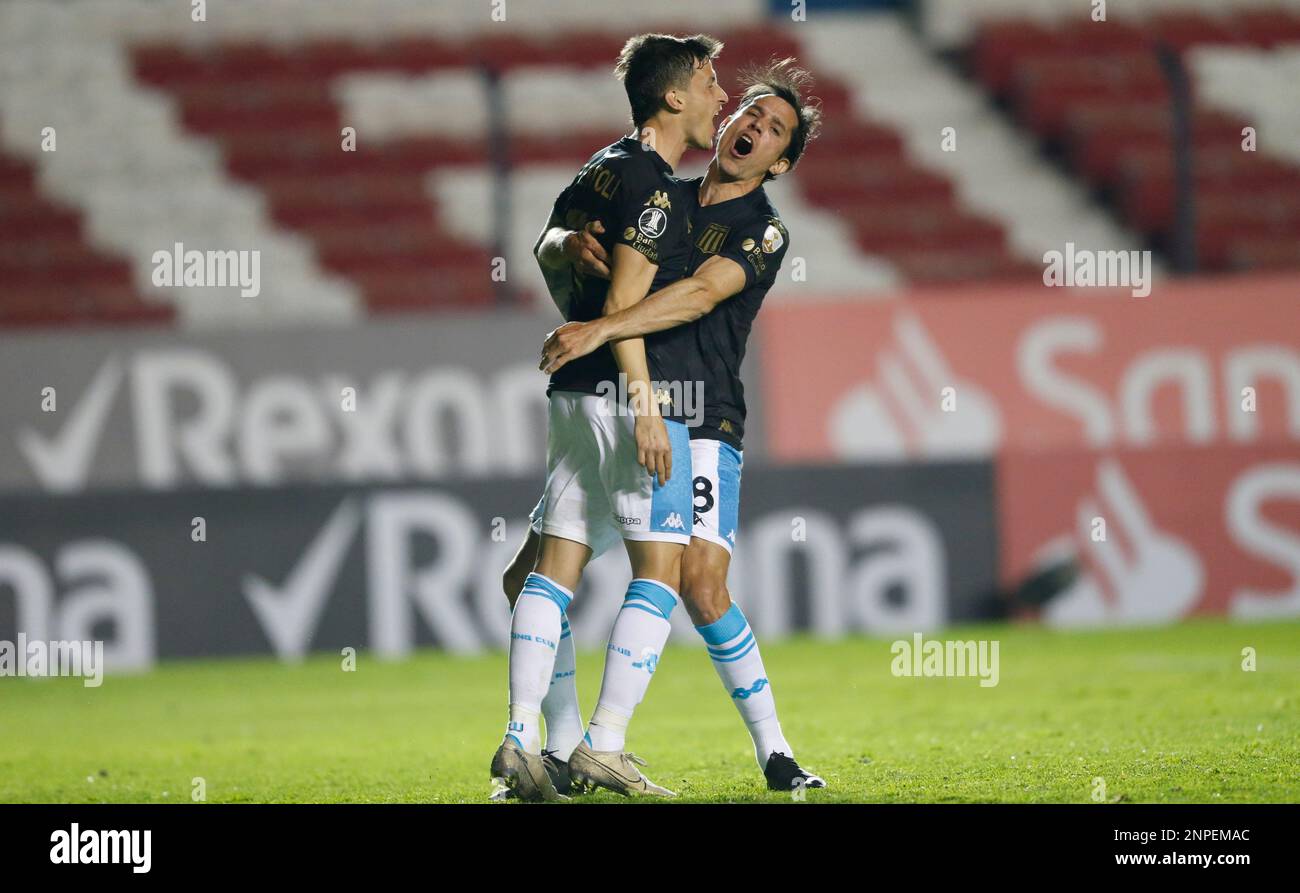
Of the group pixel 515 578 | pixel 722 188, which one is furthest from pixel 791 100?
pixel 515 578

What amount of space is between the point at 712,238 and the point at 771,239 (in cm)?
17

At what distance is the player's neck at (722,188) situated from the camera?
17.4ft

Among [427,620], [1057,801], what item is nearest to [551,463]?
[1057,801]

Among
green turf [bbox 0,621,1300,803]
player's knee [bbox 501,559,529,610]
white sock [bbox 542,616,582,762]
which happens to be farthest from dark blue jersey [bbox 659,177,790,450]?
green turf [bbox 0,621,1300,803]

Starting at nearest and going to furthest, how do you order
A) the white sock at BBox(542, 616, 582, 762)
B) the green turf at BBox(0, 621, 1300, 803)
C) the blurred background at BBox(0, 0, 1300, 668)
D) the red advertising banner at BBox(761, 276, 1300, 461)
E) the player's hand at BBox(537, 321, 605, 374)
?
the player's hand at BBox(537, 321, 605, 374), the green turf at BBox(0, 621, 1300, 803), the white sock at BBox(542, 616, 582, 762), the blurred background at BBox(0, 0, 1300, 668), the red advertising banner at BBox(761, 276, 1300, 461)

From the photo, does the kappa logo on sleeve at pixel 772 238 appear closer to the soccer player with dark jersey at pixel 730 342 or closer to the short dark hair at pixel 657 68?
the soccer player with dark jersey at pixel 730 342

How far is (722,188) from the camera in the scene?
17.5ft

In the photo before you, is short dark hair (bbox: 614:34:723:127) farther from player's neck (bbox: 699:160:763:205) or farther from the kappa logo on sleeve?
the kappa logo on sleeve

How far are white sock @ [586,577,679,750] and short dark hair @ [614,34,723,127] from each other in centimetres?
139

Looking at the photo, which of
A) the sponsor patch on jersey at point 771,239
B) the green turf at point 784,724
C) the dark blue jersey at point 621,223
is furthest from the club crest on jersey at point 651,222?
the green turf at point 784,724

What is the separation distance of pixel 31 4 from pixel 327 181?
429 centimetres

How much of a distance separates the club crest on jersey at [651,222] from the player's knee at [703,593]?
0.97m

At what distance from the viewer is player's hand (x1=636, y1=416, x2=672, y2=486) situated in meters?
4.87

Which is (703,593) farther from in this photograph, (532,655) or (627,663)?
(532,655)
